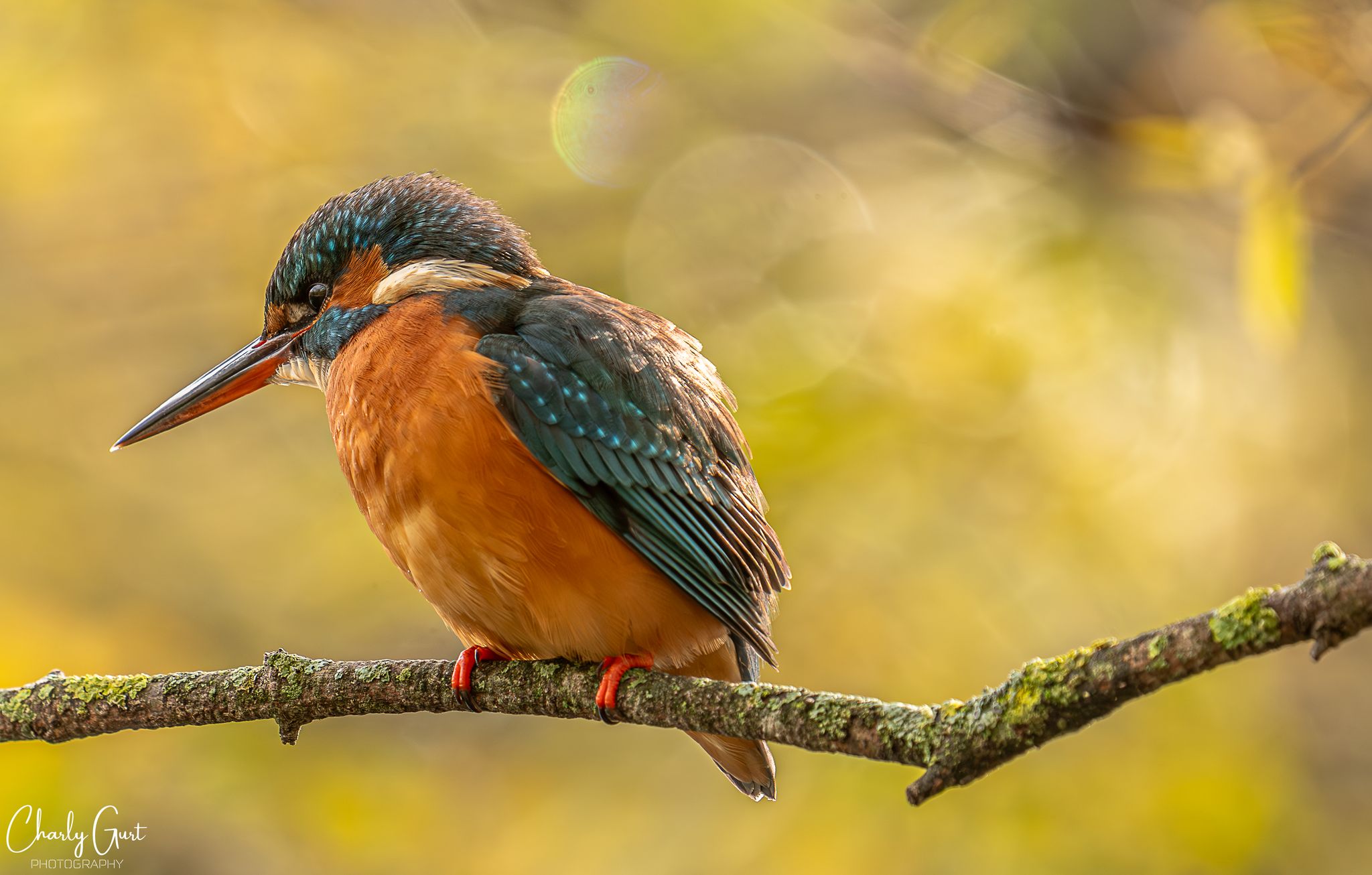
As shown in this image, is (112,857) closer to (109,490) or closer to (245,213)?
(109,490)

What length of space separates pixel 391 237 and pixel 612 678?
4.50ft

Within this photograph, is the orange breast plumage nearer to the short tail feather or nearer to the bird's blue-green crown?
the short tail feather

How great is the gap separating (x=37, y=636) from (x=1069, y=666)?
354cm

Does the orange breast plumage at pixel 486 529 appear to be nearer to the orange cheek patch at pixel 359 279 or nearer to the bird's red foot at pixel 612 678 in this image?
the bird's red foot at pixel 612 678

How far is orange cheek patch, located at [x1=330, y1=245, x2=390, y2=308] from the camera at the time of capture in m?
2.97

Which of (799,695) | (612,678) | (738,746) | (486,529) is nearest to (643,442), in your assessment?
Answer: (486,529)

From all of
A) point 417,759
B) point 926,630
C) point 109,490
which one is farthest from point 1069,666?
point 109,490

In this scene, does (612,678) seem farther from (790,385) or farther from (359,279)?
(790,385)

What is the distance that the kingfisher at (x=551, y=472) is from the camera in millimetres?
2424

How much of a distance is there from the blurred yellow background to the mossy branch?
141cm

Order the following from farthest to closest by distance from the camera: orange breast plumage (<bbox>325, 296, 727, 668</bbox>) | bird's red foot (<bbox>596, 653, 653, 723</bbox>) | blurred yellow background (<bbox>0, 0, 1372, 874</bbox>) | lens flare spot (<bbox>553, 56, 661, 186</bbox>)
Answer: lens flare spot (<bbox>553, 56, 661, 186</bbox>), blurred yellow background (<bbox>0, 0, 1372, 874</bbox>), orange breast plumage (<bbox>325, 296, 727, 668</bbox>), bird's red foot (<bbox>596, 653, 653, 723</bbox>)

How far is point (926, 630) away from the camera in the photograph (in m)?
3.85

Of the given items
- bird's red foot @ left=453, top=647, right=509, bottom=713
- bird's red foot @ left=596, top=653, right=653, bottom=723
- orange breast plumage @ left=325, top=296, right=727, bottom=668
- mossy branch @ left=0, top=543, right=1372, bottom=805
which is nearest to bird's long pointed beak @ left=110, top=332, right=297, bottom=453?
→ orange breast plumage @ left=325, top=296, right=727, bottom=668

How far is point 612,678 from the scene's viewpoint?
2252 millimetres
